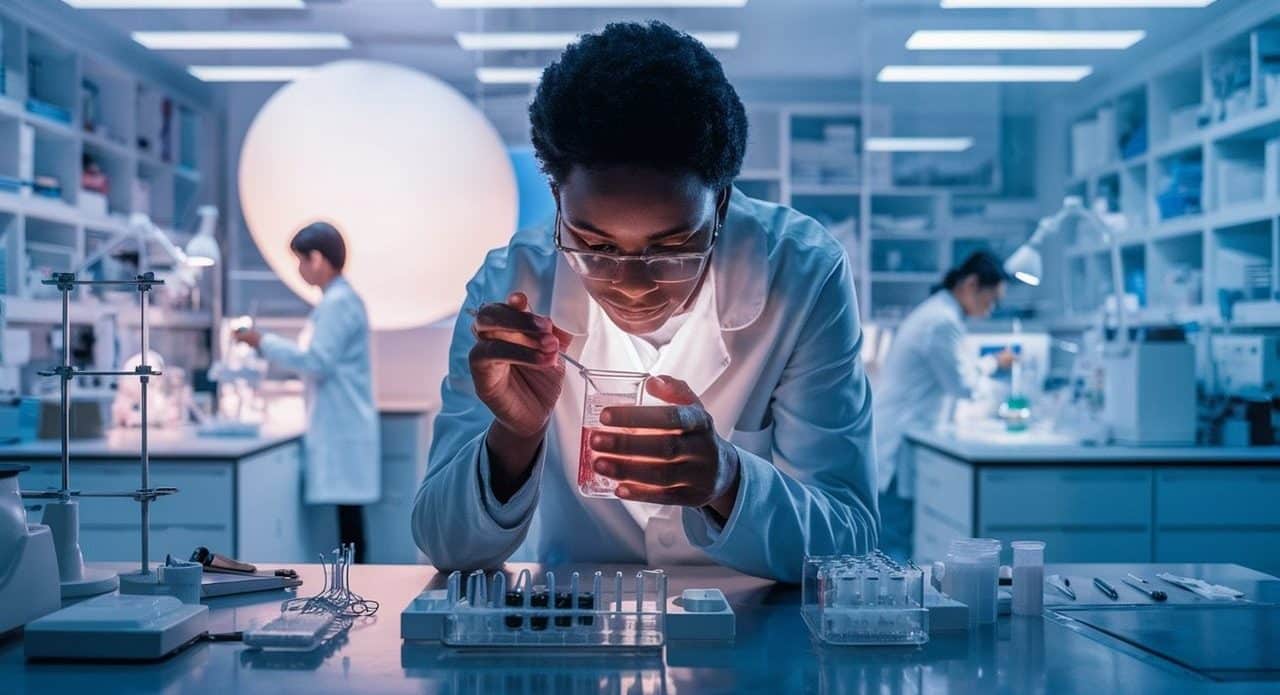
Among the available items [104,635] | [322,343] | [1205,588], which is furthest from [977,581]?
[322,343]

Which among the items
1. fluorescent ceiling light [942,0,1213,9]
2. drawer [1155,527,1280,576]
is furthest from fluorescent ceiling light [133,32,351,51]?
drawer [1155,527,1280,576]

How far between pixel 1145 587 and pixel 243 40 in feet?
17.3

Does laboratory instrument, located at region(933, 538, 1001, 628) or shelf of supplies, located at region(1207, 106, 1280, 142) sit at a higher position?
shelf of supplies, located at region(1207, 106, 1280, 142)

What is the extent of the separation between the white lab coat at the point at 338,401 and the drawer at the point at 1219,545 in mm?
3120

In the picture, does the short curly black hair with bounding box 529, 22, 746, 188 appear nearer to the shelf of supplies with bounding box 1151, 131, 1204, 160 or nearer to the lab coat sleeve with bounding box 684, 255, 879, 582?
the lab coat sleeve with bounding box 684, 255, 879, 582

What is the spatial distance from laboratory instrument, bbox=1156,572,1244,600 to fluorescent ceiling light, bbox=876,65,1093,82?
4747 mm

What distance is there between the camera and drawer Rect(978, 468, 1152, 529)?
3.39 m

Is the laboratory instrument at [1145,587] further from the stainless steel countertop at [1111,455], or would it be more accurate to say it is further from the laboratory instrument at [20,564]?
the stainless steel countertop at [1111,455]

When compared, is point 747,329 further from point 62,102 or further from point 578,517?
point 62,102

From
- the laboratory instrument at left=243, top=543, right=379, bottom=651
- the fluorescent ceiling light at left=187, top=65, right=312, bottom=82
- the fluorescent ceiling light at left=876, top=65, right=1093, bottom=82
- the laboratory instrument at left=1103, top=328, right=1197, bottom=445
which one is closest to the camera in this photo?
the laboratory instrument at left=243, top=543, right=379, bottom=651

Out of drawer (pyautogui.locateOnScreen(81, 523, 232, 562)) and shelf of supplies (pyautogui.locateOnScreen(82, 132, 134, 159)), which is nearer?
drawer (pyautogui.locateOnScreen(81, 523, 232, 562))

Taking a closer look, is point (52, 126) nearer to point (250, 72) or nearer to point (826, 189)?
point (250, 72)

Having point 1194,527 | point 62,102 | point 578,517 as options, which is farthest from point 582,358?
point 62,102

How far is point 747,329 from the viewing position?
1.53 m
